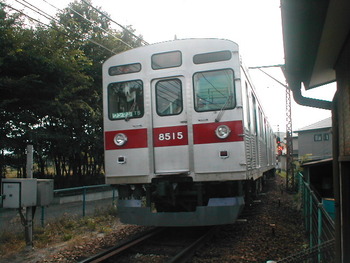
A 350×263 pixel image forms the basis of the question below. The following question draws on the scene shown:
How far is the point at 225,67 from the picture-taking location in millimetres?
6102

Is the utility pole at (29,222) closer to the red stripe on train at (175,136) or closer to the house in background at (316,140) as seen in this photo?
the red stripe on train at (175,136)

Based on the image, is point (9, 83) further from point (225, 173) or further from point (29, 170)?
point (225, 173)

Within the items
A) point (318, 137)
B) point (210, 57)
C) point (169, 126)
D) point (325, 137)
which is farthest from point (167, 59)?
point (318, 137)

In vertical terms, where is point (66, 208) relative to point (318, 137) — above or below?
below

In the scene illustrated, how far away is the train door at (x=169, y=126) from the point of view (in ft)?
20.3

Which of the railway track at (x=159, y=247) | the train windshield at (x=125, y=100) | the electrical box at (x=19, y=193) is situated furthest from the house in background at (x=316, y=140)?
the electrical box at (x=19, y=193)

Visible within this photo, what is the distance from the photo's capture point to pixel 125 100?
22.0 feet

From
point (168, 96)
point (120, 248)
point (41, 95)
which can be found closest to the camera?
point (120, 248)

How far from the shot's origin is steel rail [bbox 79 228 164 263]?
5109 millimetres

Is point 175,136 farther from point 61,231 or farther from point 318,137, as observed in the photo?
point 318,137

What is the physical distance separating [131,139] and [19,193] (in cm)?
223

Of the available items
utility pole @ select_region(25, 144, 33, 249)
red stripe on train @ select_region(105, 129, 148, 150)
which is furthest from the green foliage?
utility pole @ select_region(25, 144, 33, 249)

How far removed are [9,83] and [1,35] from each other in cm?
142

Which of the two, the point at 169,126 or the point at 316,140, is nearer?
the point at 169,126
